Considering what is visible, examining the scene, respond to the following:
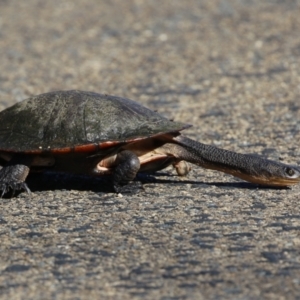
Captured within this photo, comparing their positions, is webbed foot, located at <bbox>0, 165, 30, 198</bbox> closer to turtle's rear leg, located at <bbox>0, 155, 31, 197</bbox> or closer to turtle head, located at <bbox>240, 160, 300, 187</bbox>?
turtle's rear leg, located at <bbox>0, 155, 31, 197</bbox>

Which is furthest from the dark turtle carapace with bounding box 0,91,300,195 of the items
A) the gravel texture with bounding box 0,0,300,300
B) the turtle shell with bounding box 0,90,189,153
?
the gravel texture with bounding box 0,0,300,300

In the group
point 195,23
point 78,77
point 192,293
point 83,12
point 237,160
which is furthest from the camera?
point 83,12

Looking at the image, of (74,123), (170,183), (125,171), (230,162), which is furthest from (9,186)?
(230,162)

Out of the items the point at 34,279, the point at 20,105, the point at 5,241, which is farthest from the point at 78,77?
the point at 34,279

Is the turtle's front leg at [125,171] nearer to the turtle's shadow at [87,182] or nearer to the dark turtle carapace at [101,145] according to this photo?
the dark turtle carapace at [101,145]

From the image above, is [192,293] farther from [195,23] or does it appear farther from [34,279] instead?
[195,23]

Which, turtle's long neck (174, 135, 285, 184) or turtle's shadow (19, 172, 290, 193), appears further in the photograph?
turtle's shadow (19, 172, 290, 193)

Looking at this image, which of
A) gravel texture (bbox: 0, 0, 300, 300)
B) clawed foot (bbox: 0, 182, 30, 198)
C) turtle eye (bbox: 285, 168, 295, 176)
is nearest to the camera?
gravel texture (bbox: 0, 0, 300, 300)

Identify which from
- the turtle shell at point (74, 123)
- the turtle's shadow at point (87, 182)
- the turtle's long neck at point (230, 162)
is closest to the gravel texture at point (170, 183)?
the turtle's shadow at point (87, 182)
